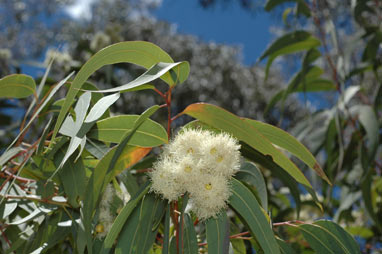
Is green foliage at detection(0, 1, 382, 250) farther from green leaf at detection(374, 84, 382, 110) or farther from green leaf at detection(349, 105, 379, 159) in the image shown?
green leaf at detection(374, 84, 382, 110)

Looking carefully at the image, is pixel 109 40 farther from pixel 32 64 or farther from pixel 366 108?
pixel 366 108

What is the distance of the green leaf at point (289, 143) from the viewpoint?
0.86 metres

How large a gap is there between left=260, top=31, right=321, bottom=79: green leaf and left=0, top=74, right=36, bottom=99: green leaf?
1064 mm

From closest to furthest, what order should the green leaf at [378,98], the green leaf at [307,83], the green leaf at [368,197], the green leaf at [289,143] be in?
the green leaf at [289,143] < the green leaf at [368,197] < the green leaf at [378,98] < the green leaf at [307,83]

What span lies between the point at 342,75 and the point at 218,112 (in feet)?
3.83

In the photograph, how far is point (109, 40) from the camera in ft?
10.8

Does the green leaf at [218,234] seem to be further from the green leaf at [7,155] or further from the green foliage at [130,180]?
the green leaf at [7,155]

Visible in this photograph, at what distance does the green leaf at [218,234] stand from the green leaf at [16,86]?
1.70 ft

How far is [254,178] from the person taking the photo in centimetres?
89

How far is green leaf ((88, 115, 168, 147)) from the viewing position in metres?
0.86

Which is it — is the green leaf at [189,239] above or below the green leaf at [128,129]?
below

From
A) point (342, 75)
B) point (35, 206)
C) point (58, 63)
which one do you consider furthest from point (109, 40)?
point (35, 206)

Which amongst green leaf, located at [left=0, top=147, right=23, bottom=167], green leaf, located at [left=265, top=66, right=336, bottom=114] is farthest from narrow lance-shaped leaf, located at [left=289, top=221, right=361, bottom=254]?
green leaf, located at [left=265, top=66, right=336, bottom=114]

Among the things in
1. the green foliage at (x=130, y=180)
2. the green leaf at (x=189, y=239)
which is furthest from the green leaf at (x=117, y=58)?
the green leaf at (x=189, y=239)
